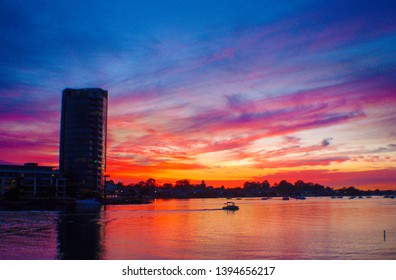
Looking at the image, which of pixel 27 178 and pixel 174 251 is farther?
pixel 27 178

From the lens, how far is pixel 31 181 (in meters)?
188

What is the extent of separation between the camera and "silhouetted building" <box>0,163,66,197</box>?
7077 inches

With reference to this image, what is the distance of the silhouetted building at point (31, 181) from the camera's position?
180 m

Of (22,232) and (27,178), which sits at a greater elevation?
(27,178)

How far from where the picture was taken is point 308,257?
3966 cm

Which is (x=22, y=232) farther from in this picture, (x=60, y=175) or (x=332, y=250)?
(x=60, y=175)
